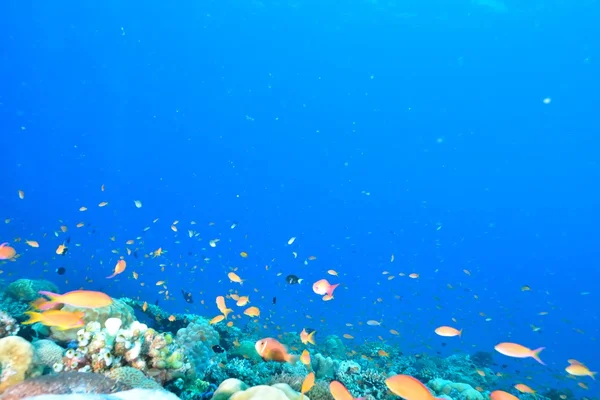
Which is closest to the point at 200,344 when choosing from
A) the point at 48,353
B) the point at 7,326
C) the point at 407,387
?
the point at 7,326

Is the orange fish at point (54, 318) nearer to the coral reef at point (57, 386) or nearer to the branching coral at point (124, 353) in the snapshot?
the branching coral at point (124, 353)

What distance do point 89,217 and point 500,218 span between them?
104088 millimetres

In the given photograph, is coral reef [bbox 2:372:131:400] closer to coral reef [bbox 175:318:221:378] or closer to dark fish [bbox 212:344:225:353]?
coral reef [bbox 175:318:221:378]

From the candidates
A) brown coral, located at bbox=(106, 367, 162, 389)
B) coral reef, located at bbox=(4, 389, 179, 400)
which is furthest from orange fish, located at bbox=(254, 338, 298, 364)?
coral reef, located at bbox=(4, 389, 179, 400)

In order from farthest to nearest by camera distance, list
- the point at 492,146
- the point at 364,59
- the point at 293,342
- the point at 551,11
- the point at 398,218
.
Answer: the point at 398,218
the point at 492,146
the point at 364,59
the point at 551,11
the point at 293,342

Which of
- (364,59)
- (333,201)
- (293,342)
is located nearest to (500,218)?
(333,201)

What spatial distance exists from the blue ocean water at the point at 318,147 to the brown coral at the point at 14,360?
54.1ft

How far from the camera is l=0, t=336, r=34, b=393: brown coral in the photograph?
125 inches

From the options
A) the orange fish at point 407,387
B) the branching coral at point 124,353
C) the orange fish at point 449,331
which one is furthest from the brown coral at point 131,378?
the orange fish at point 449,331

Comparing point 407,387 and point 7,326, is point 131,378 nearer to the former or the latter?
point 7,326

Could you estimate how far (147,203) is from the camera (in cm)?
9806

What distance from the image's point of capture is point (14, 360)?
3.25m

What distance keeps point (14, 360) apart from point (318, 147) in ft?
237

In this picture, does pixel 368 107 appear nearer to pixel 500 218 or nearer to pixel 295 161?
pixel 295 161
